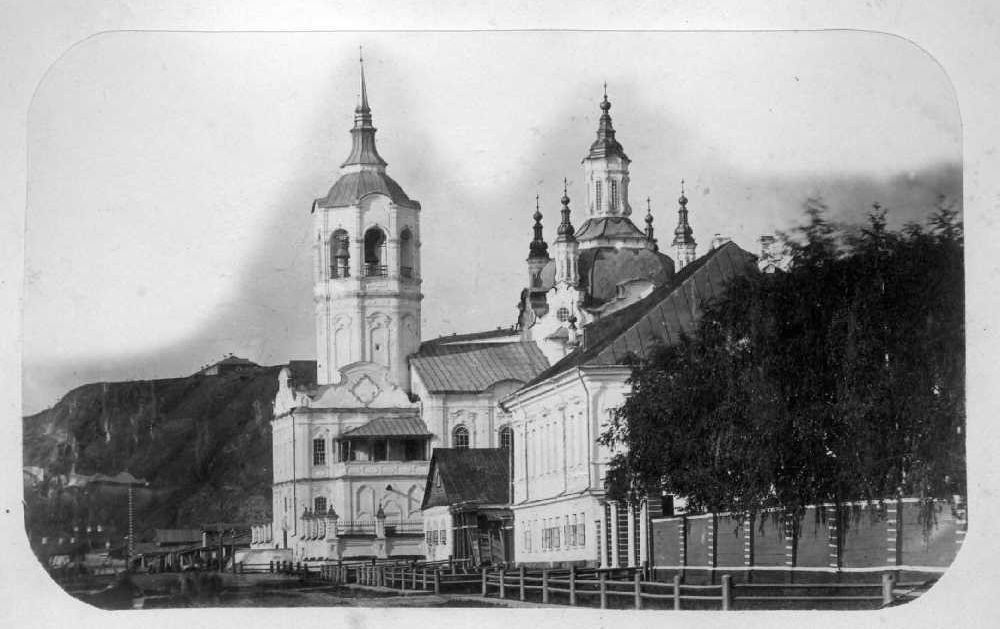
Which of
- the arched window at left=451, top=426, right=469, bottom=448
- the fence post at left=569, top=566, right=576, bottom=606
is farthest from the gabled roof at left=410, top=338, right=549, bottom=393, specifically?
the fence post at left=569, top=566, right=576, bottom=606

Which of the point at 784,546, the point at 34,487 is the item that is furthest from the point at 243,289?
the point at 784,546

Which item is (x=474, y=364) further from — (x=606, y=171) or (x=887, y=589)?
(x=887, y=589)

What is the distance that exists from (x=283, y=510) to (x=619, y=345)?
7932mm

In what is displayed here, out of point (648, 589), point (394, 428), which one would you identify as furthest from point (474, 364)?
point (648, 589)

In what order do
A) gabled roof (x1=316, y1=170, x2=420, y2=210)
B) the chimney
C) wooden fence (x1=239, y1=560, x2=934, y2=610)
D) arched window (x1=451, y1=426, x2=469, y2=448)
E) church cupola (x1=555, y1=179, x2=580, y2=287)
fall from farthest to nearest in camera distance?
arched window (x1=451, y1=426, x2=469, y2=448)
church cupola (x1=555, y1=179, x2=580, y2=287)
gabled roof (x1=316, y1=170, x2=420, y2=210)
the chimney
wooden fence (x1=239, y1=560, x2=934, y2=610)


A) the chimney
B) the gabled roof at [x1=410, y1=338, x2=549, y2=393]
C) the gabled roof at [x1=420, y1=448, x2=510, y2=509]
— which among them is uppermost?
the chimney

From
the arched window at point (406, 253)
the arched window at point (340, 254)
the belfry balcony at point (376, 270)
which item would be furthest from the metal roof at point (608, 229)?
the belfry balcony at point (376, 270)

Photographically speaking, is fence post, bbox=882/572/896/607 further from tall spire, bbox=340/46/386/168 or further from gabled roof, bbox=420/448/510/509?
gabled roof, bbox=420/448/510/509

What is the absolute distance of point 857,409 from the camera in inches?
621

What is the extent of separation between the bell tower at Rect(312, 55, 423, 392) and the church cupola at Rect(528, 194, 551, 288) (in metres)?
1.13

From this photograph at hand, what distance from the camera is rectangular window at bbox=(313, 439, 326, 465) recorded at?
3245cm

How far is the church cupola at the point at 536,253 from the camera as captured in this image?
61.5ft

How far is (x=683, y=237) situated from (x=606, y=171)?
2.24m

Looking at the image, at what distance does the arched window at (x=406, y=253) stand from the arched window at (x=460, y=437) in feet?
16.9
